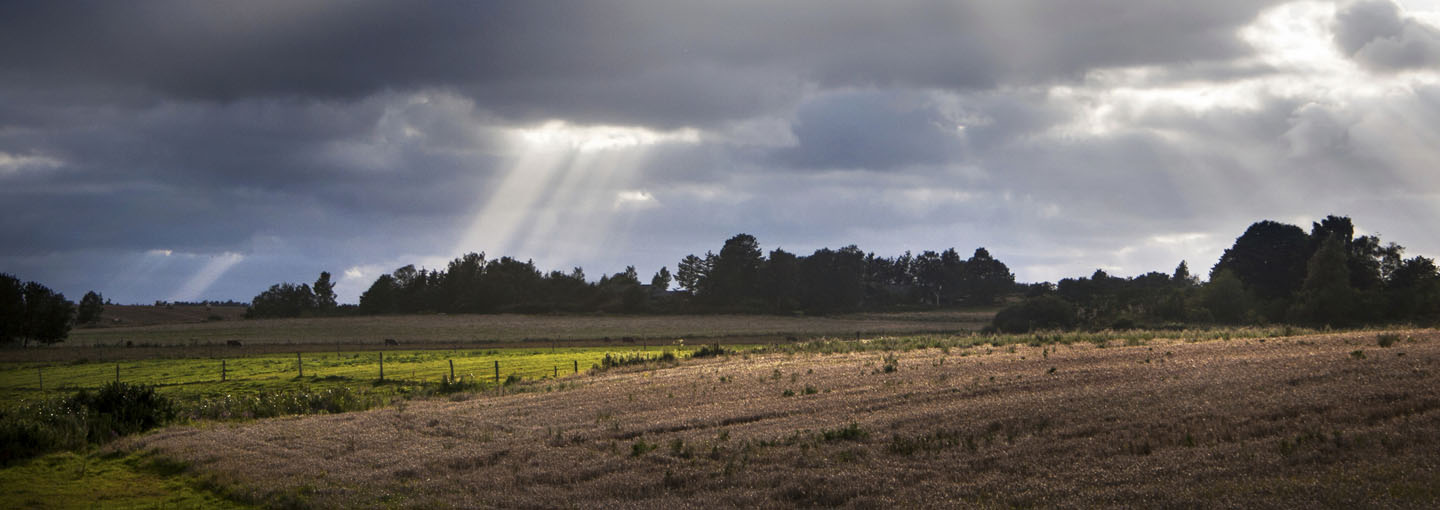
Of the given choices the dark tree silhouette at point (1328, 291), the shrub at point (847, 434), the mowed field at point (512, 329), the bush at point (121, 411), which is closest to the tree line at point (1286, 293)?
the dark tree silhouette at point (1328, 291)

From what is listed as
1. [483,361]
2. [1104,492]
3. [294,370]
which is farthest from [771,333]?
[1104,492]

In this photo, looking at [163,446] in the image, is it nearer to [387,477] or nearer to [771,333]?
[387,477]

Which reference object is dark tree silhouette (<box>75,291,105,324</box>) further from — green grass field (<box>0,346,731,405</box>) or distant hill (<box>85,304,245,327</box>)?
green grass field (<box>0,346,731,405</box>)

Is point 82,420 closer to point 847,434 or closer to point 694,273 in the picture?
point 847,434

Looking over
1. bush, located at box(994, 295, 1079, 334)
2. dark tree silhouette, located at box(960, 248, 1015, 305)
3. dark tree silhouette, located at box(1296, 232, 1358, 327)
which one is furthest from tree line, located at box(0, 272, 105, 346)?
dark tree silhouette, located at box(960, 248, 1015, 305)

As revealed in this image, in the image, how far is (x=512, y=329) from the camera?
124562mm

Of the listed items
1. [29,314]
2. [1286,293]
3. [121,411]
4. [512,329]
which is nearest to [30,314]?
[29,314]

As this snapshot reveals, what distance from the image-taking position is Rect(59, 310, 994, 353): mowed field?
10700 centimetres

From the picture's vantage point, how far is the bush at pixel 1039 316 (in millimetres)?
103750

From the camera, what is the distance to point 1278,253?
4171 inches

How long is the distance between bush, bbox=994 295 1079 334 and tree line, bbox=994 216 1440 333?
0.11 metres

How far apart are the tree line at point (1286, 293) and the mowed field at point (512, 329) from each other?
14.2 metres

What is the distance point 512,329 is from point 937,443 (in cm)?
11240

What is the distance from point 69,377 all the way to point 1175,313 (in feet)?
344
